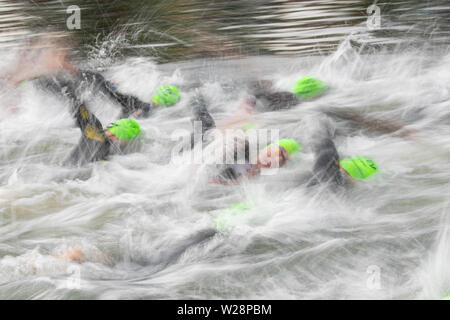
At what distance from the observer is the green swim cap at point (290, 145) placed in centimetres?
374

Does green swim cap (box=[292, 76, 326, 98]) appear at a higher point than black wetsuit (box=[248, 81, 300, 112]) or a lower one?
higher

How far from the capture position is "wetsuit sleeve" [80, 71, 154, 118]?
16.0 feet

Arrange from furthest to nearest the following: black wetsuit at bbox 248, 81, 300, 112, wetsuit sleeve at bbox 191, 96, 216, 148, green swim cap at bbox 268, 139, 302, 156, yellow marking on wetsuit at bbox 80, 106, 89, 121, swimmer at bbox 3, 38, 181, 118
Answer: black wetsuit at bbox 248, 81, 300, 112 < wetsuit sleeve at bbox 191, 96, 216, 148 < swimmer at bbox 3, 38, 181, 118 < yellow marking on wetsuit at bbox 80, 106, 89, 121 < green swim cap at bbox 268, 139, 302, 156

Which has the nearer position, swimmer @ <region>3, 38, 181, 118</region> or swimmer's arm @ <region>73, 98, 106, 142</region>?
swimmer's arm @ <region>73, 98, 106, 142</region>

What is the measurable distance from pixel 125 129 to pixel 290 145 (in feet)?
5.33

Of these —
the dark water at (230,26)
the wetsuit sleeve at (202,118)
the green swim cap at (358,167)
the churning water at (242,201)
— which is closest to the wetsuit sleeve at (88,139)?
the churning water at (242,201)

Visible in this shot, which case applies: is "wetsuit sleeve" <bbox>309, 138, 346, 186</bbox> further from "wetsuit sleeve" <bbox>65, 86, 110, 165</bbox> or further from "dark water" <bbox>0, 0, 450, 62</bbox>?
"dark water" <bbox>0, 0, 450, 62</bbox>

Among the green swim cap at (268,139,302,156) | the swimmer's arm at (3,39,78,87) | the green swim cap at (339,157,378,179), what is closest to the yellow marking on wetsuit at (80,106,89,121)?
the swimmer's arm at (3,39,78,87)

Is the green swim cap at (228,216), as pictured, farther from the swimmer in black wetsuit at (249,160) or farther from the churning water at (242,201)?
the swimmer in black wetsuit at (249,160)

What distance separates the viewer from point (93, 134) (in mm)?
3979

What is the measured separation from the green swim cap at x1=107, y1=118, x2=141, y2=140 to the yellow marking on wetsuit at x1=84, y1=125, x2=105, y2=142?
11.3 inches

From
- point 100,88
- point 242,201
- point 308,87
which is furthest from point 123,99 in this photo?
point 242,201

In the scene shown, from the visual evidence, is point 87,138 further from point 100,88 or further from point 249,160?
point 249,160
